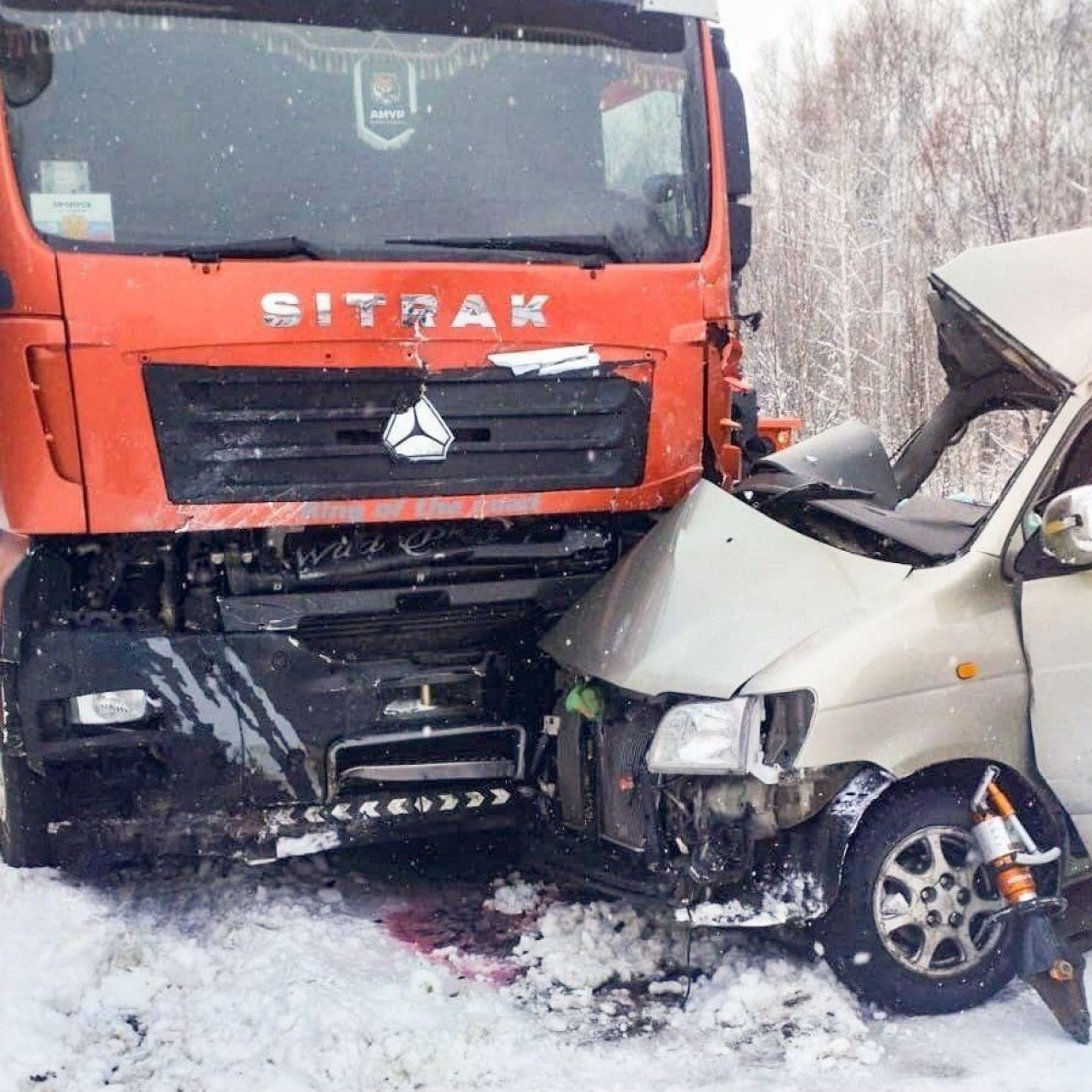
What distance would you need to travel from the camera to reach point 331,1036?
3.76m

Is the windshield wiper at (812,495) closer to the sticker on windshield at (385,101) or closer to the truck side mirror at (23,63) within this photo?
the sticker on windshield at (385,101)

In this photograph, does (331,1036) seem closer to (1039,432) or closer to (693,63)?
(1039,432)

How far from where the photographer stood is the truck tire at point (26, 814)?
14.9 ft

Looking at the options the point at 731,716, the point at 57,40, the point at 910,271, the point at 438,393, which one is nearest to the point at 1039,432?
the point at 731,716

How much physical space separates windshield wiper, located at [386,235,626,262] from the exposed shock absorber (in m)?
2.30

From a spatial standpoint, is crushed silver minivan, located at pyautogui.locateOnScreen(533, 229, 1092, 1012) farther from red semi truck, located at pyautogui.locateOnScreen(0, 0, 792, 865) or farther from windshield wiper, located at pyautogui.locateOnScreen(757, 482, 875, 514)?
red semi truck, located at pyautogui.locateOnScreen(0, 0, 792, 865)

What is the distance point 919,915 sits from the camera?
12.9 feet

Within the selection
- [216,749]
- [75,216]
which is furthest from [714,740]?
[75,216]

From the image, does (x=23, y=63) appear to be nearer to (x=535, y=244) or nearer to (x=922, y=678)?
(x=535, y=244)

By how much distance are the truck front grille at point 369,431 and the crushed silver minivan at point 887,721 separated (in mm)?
772

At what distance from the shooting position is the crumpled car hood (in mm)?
3912

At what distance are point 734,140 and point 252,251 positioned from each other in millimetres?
2008

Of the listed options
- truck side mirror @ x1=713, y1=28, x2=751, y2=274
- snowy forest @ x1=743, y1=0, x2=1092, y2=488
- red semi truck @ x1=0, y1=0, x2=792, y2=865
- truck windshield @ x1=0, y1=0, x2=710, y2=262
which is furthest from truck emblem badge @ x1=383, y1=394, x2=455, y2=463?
snowy forest @ x1=743, y1=0, x2=1092, y2=488

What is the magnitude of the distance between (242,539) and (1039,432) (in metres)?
2.73
